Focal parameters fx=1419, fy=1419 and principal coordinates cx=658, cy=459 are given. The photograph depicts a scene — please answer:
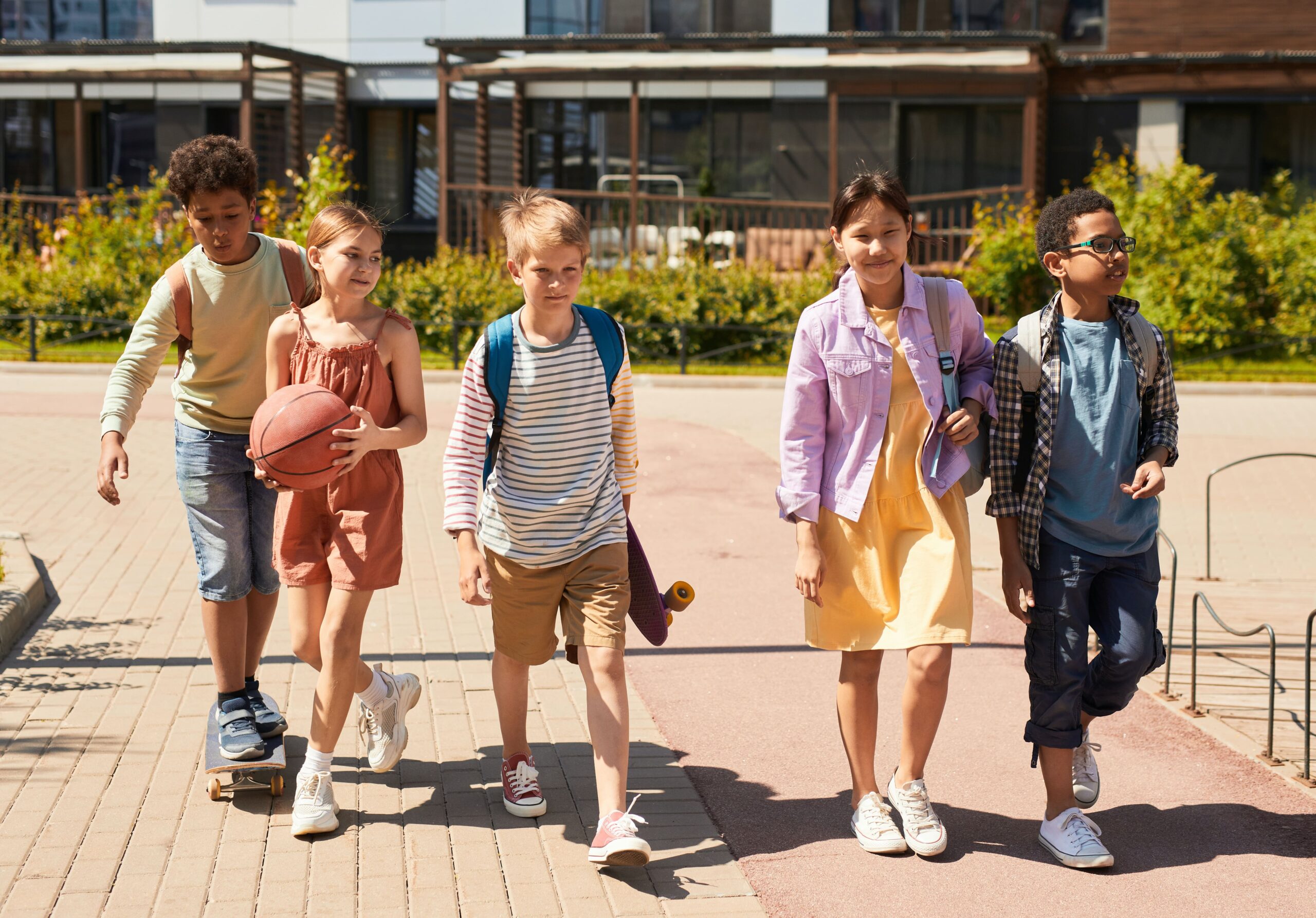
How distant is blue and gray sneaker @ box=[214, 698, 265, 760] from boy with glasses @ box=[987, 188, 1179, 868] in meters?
2.42

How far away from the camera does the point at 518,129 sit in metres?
26.9

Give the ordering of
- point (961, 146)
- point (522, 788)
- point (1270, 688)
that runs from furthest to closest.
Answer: point (961, 146), point (1270, 688), point (522, 788)

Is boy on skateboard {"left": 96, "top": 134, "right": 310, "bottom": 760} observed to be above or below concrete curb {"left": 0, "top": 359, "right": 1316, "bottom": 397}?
above

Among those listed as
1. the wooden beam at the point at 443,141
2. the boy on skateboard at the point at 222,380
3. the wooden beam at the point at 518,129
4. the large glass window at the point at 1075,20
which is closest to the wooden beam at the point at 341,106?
the wooden beam at the point at 518,129

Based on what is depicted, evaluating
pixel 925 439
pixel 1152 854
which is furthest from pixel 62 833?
pixel 1152 854

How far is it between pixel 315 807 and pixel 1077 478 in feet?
8.15

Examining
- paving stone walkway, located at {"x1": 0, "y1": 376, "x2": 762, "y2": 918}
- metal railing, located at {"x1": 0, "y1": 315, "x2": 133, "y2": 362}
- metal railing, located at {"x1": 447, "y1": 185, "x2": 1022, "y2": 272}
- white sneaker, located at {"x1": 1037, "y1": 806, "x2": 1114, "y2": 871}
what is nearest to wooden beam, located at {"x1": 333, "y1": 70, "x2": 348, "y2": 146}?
metal railing, located at {"x1": 447, "y1": 185, "x2": 1022, "y2": 272}

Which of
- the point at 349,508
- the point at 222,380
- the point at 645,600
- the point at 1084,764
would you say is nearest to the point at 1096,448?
the point at 1084,764

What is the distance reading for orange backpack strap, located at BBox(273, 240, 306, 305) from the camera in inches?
188

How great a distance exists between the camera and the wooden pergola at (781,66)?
2361 centimetres

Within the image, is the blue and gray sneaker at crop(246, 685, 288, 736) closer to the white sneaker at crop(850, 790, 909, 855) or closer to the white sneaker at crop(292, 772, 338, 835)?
the white sneaker at crop(292, 772, 338, 835)

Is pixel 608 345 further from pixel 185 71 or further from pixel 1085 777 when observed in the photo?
pixel 185 71

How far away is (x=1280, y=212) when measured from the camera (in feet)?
78.9

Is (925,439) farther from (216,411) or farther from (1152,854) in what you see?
(216,411)
